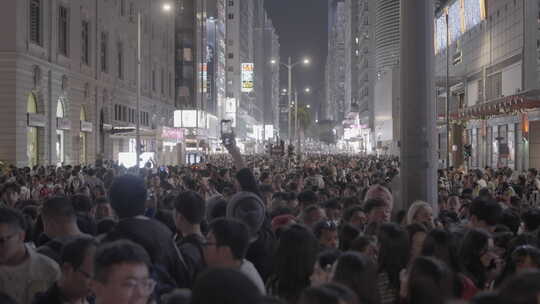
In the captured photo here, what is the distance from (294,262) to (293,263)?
0.04ft

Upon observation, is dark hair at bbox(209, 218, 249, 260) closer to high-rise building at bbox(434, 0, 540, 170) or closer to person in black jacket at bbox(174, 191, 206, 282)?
person in black jacket at bbox(174, 191, 206, 282)

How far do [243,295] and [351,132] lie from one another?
513ft

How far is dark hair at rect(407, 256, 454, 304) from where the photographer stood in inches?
161

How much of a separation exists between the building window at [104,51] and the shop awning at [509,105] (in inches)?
988

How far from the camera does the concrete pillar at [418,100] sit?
1102cm

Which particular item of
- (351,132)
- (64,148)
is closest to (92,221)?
(64,148)

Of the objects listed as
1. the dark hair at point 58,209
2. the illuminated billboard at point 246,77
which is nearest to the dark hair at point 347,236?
the dark hair at point 58,209

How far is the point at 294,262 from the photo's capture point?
558 cm

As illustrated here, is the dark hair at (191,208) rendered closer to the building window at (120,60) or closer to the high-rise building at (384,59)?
the building window at (120,60)

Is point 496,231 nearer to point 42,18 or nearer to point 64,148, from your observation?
point 42,18

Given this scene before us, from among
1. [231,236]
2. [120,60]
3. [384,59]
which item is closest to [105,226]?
[231,236]

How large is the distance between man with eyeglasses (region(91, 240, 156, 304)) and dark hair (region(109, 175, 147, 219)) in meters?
1.79

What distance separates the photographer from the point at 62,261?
526cm

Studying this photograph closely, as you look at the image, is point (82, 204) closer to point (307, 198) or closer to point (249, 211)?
point (307, 198)
